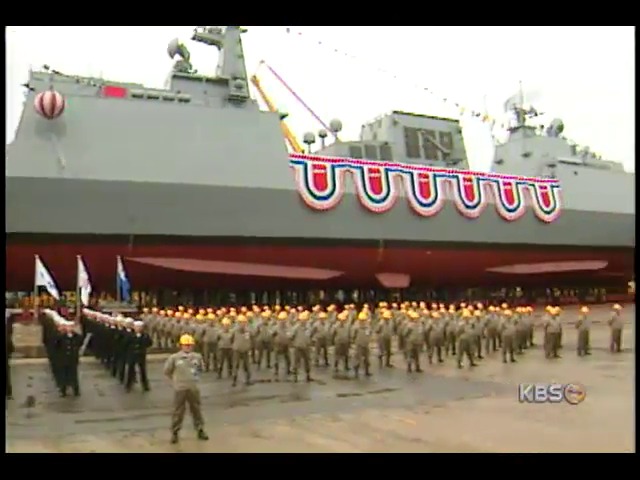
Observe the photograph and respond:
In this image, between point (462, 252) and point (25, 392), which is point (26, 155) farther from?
point (462, 252)

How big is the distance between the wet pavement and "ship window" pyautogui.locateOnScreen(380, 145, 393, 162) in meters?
13.1

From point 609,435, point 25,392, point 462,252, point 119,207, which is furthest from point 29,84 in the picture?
point 609,435

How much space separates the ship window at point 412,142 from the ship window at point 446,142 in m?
1.13

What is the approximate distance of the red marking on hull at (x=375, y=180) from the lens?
2111 centimetres

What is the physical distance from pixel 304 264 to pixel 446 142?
8.78 meters

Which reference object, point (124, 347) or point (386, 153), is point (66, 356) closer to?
point (124, 347)

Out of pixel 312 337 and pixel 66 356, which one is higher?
pixel 312 337

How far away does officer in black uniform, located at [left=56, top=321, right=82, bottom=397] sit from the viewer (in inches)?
381

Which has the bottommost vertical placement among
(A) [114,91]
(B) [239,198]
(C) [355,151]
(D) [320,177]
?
(B) [239,198]

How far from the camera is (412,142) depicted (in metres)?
A: 25.4

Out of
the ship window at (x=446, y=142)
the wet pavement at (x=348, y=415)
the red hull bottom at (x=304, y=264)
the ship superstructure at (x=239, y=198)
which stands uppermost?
the ship window at (x=446, y=142)

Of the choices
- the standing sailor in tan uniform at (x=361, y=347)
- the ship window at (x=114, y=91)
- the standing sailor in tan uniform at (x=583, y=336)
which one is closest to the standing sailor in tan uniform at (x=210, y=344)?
the standing sailor in tan uniform at (x=361, y=347)

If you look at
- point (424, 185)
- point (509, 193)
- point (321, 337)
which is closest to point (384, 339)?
point (321, 337)

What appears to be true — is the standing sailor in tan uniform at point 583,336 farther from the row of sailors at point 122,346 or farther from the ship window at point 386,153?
the ship window at point 386,153
